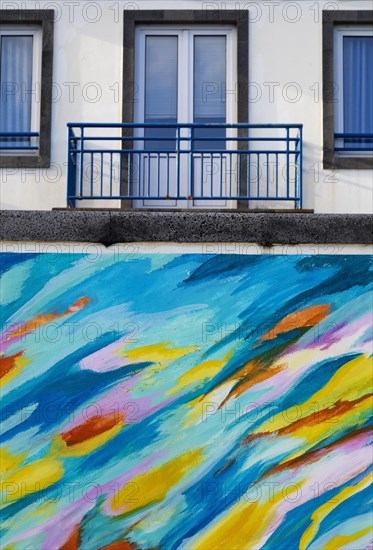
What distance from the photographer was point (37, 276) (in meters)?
8.49

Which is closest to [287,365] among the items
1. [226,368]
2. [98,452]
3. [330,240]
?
[226,368]

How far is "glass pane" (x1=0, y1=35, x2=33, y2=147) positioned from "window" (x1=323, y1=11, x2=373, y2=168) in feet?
11.5

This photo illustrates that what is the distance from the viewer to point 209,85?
11031 millimetres

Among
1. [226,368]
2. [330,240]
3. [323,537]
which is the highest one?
[330,240]

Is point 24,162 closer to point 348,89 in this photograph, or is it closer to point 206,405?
point 348,89

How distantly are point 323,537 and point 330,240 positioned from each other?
2641 millimetres

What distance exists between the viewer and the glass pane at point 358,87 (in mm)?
10906

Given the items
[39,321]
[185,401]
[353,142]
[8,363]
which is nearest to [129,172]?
[353,142]

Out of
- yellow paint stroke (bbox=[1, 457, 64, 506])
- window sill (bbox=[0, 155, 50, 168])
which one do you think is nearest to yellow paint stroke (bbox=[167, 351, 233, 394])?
yellow paint stroke (bbox=[1, 457, 64, 506])

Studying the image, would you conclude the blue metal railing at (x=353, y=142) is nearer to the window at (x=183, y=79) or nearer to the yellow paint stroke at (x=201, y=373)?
the window at (x=183, y=79)

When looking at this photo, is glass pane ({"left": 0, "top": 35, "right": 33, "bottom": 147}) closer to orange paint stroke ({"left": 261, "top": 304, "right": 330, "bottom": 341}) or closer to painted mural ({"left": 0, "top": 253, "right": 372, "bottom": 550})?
painted mural ({"left": 0, "top": 253, "right": 372, "bottom": 550})

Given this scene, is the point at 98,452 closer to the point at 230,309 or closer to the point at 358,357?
the point at 230,309

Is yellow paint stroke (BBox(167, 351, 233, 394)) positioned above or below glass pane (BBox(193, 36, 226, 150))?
below

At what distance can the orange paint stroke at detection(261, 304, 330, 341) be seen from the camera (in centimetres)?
841
